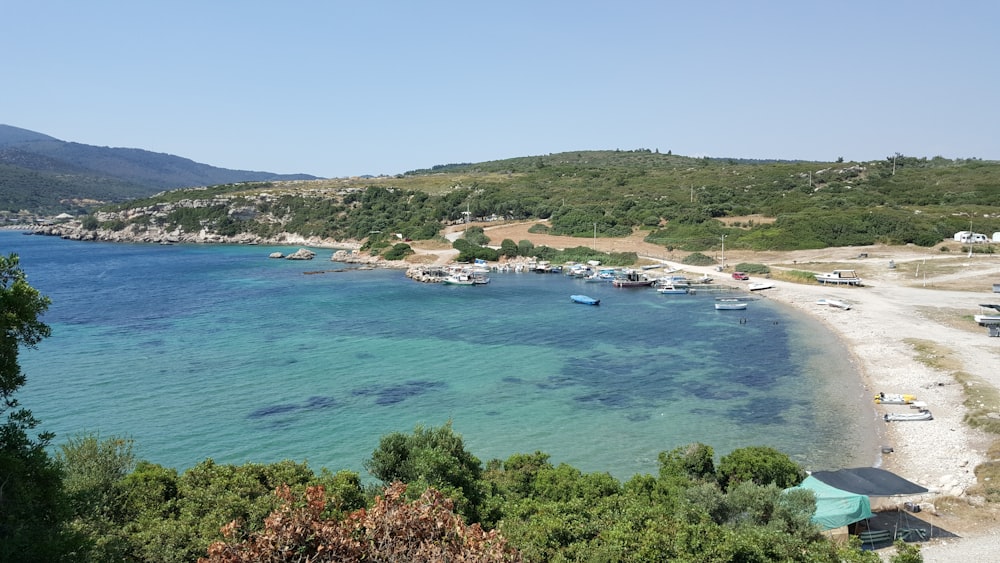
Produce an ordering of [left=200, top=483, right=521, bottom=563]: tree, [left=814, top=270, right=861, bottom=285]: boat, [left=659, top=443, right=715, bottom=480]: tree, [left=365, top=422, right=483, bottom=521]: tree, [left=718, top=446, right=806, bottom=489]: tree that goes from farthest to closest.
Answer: [left=814, top=270, right=861, bottom=285]: boat, [left=659, top=443, right=715, bottom=480]: tree, [left=718, top=446, right=806, bottom=489]: tree, [left=365, top=422, right=483, bottom=521]: tree, [left=200, top=483, right=521, bottom=563]: tree

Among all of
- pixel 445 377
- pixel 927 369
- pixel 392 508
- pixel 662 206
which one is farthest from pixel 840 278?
pixel 392 508

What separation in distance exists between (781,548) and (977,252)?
80.1 metres

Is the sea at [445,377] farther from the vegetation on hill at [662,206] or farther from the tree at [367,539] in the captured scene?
the vegetation on hill at [662,206]

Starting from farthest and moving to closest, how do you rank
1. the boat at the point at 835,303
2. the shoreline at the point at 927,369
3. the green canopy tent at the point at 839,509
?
the boat at the point at 835,303 < the shoreline at the point at 927,369 < the green canopy tent at the point at 839,509

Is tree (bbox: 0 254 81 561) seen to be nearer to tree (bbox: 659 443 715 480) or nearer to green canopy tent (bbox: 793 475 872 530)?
tree (bbox: 659 443 715 480)

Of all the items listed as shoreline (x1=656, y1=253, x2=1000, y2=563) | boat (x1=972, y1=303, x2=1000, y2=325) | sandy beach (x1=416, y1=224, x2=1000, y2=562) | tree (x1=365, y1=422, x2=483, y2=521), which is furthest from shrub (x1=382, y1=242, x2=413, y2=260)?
tree (x1=365, y1=422, x2=483, y2=521)

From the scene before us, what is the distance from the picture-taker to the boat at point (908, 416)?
27562 millimetres

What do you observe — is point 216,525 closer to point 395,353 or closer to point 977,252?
point 395,353

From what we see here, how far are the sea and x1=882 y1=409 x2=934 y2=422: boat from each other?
105 centimetres

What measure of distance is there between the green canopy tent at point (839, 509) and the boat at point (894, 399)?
573 inches

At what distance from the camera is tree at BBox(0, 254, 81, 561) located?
9.15 m

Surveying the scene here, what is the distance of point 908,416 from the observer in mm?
27719

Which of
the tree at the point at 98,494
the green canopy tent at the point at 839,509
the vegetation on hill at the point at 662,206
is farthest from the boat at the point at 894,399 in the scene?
the vegetation on hill at the point at 662,206

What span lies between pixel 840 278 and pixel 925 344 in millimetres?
24962
